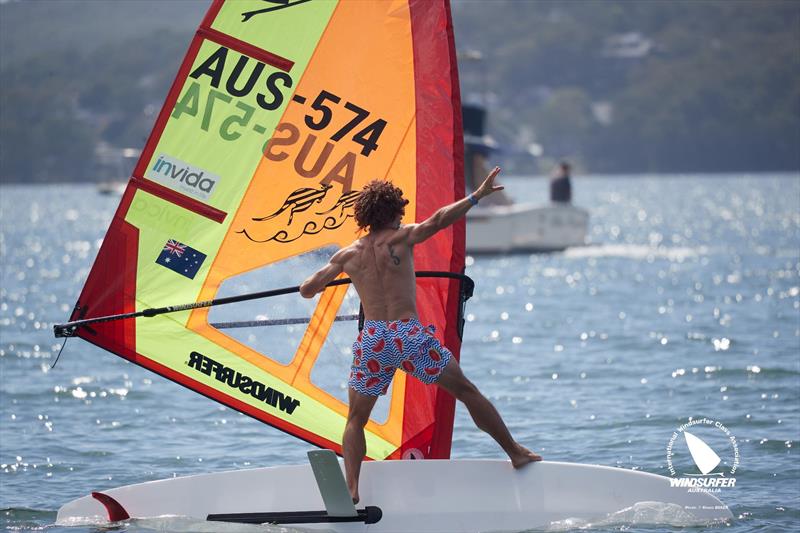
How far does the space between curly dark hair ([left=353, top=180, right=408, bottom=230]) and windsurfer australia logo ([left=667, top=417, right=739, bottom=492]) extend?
7.70ft

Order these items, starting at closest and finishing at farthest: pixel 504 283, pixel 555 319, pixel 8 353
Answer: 1. pixel 8 353
2. pixel 555 319
3. pixel 504 283

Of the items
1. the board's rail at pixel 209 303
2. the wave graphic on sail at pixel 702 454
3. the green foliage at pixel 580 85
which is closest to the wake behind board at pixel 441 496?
the board's rail at pixel 209 303

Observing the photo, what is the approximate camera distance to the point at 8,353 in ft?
52.5

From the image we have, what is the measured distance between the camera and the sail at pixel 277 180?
25.0ft

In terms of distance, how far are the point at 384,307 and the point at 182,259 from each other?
142 cm

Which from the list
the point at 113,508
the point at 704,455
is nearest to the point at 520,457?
the point at 113,508

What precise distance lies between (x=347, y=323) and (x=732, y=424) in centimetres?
420

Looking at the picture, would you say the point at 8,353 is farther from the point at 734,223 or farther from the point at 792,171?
the point at 792,171

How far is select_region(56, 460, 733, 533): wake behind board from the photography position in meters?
7.11

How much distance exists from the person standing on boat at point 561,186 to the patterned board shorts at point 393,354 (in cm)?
2442

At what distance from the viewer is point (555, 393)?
12.6 m

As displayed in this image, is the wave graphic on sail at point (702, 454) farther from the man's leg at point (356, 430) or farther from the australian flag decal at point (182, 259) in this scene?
the australian flag decal at point (182, 259)

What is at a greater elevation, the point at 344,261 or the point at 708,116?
the point at 708,116

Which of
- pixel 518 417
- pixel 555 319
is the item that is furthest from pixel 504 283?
pixel 518 417
